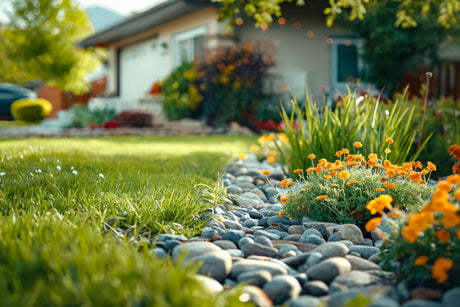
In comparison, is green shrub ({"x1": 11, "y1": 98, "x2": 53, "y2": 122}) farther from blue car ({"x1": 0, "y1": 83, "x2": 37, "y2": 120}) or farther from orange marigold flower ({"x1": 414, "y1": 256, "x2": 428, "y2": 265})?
orange marigold flower ({"x1": 414, "y1": 256, "x2": 428, "y2": 265})

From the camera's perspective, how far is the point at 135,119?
38.0 feet

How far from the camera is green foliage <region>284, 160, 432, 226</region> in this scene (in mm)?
2820

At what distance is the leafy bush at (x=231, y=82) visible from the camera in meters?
10.9

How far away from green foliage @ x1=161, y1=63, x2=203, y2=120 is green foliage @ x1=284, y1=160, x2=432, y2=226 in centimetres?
880

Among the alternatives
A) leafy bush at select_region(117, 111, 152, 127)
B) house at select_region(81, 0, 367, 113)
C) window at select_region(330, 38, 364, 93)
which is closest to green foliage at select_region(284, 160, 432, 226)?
house at select_region(81, 0, 367, 113)

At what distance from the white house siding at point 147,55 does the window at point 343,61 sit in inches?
128

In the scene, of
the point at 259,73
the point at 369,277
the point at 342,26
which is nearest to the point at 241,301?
the point at 369,277

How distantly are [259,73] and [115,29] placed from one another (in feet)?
21.5

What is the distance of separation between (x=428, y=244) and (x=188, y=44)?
12290 millimetres

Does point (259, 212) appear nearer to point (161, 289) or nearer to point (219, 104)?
point (161, 289)

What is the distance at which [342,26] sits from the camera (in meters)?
12.3

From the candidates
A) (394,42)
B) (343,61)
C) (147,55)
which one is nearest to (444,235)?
(394,42)

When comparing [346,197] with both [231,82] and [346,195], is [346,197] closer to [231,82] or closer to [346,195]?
[346,195]

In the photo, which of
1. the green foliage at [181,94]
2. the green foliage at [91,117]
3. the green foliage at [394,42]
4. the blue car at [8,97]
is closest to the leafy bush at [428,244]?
the green foliage at [394,42]
